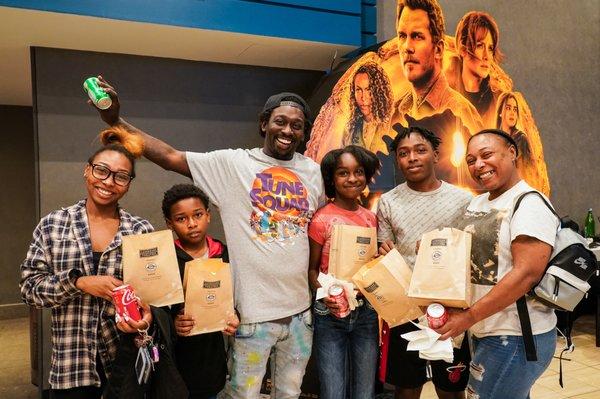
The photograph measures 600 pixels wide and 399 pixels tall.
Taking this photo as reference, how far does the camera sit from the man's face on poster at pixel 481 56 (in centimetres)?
417

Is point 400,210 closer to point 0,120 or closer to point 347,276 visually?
point 347,276

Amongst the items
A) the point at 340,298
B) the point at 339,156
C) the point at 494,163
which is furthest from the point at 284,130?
the point at 494,163

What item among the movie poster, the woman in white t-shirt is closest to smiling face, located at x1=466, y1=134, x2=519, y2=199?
the woman in white t-shirt

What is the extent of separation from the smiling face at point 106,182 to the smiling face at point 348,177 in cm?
92

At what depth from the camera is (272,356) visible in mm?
2145

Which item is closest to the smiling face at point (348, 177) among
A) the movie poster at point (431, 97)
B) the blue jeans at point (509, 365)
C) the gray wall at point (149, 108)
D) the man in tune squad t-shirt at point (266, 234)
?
the man in tune squad t-shirt at point (266, 234)

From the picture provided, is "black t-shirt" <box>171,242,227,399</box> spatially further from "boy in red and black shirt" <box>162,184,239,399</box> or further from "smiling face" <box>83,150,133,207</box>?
"smiling face" <box>83,150,133,207</box>

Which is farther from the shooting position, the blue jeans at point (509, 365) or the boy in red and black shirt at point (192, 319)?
the boy in red and black shirt at point (192, 319)

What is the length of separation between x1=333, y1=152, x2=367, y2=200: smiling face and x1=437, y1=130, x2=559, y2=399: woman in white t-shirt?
0.53 metres

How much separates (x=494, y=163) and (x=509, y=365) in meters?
0.70

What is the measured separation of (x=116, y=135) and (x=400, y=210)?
1271 millimetres

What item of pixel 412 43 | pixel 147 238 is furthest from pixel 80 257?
pixel 412 43

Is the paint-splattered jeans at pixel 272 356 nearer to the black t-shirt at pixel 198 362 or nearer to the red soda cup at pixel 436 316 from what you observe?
the black t-shirt at pixel 198 362

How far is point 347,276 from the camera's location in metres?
2.06
